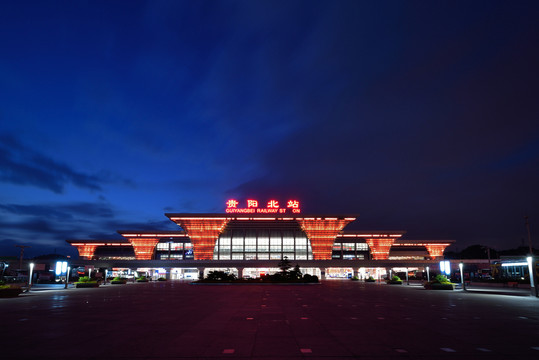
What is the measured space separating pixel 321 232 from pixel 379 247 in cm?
2390

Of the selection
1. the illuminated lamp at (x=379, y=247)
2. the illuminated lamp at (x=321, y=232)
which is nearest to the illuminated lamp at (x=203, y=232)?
the illuminated lamp at (x=321, y=232)

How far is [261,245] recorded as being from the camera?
342ft

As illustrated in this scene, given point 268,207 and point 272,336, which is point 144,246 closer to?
point 268,207

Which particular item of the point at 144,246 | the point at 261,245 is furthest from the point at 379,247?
the point at 144,246

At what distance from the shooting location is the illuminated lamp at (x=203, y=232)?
94125mm

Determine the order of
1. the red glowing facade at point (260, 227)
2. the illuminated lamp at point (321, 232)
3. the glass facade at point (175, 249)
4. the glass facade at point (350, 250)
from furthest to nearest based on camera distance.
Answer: the glass facade at point (350, 250)
the glass facade at point (175, 249)
the illuminated lamp at point (321, 232)
the red glowing facade at point (260, 227)

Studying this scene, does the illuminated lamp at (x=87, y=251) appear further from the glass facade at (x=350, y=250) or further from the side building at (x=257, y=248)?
the glass facade at (x=350, y=250)

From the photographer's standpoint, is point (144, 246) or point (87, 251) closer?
point (144, 246)

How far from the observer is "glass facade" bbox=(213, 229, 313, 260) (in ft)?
338

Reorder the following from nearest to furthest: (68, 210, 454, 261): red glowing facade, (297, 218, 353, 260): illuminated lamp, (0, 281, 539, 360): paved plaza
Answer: (0, 281, 539, 360): paved plaza < (68, 210, 454, 261): red glowing facade < (297, 218, 353, 260): illuminated lamp

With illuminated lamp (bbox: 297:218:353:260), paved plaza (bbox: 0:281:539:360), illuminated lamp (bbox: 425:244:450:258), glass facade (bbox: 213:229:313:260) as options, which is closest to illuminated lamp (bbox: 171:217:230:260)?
glass facade (bbox: 213:229:313:260)

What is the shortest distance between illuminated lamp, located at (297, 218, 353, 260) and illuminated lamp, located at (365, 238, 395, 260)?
1758 centimetres

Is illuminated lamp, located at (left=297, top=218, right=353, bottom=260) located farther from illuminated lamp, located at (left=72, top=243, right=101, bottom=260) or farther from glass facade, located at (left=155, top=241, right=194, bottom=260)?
illuminated lamp, located at (left=72, top=243, right=101, bottom=260)

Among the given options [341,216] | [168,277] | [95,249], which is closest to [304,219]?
[341,216]
